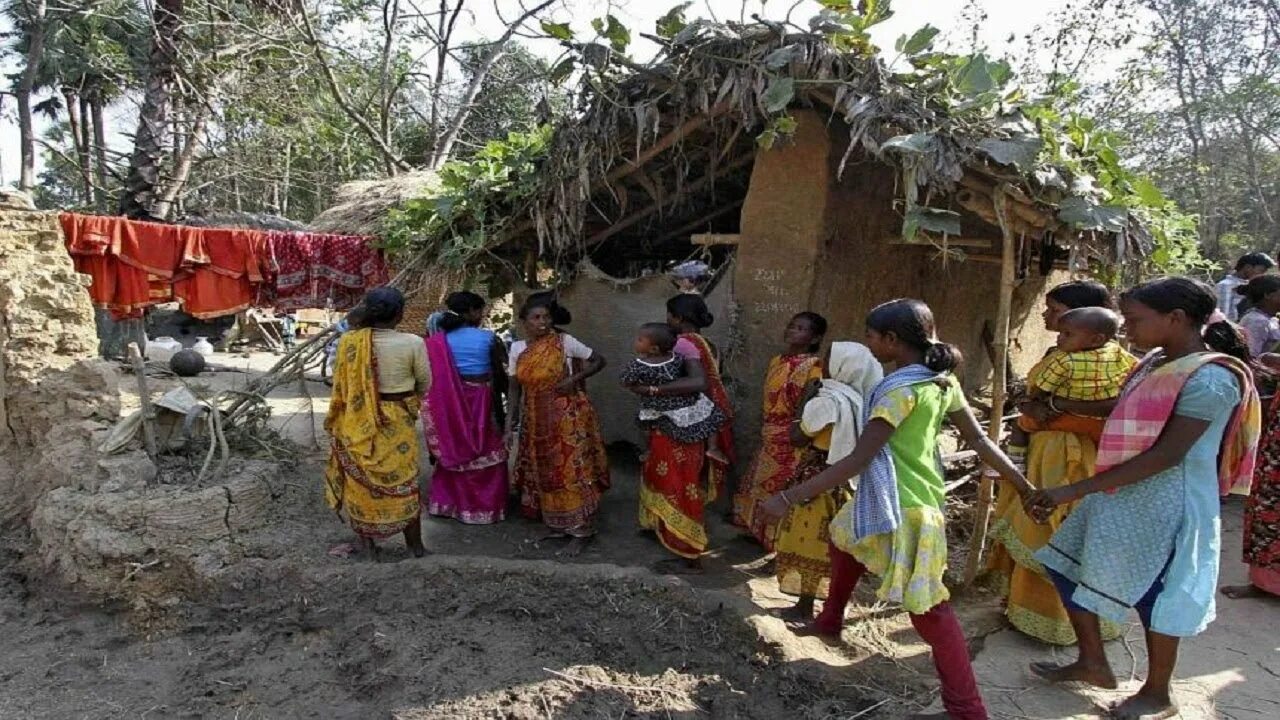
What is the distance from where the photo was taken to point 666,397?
13.6 feet

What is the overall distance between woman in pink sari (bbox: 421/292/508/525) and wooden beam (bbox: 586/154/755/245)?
1537mm

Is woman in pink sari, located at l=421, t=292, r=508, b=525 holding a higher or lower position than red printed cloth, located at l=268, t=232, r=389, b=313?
lower

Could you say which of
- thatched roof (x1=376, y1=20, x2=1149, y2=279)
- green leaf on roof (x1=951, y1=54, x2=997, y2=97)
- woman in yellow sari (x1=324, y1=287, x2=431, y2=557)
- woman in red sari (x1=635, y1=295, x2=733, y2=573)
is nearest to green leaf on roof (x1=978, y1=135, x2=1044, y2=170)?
thatched roof (x1=376, y1=20, x2=1149, y2=279)

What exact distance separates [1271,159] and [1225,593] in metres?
21.2

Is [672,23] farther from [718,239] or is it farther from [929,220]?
[929,220]

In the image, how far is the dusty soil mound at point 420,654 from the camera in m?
2.99

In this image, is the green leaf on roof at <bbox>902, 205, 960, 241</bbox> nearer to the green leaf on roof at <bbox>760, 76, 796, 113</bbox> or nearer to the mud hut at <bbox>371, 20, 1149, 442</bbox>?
the mud hut at <bbox>371, 20, 1149, 442</bbox>

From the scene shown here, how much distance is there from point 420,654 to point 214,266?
4.82m

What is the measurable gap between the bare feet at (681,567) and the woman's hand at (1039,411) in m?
1.95

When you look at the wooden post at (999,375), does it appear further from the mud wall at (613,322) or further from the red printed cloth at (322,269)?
the red printed cloth at (322,269)

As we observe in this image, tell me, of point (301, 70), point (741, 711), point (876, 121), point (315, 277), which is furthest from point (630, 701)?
point (301, 70)

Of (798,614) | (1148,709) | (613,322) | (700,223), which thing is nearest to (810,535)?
(798,614)

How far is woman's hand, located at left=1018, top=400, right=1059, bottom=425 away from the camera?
3264 mm

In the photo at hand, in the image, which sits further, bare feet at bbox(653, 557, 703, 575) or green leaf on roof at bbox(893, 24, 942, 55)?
bare feet at bbox(653, 557, 703, 575)
